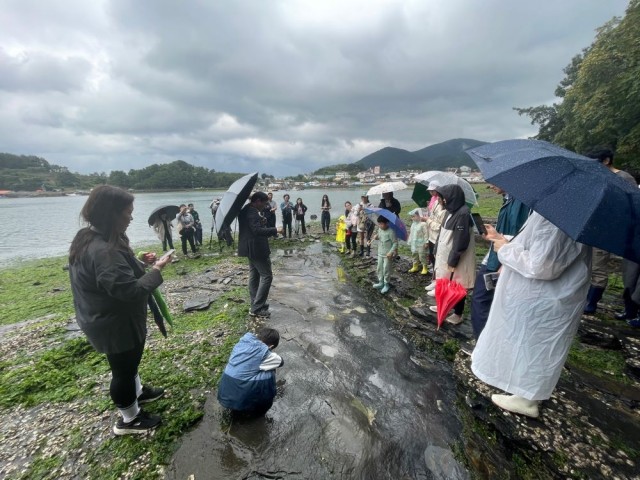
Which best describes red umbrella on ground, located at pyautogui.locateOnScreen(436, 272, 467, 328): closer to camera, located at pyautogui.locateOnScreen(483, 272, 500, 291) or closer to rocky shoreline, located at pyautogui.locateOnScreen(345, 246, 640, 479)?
rocky shoreline, located at pyautogui.locateOnScreen(345, 246, 640, 479)

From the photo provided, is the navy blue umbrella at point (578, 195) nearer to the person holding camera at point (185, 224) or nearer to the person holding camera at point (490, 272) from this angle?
the person holding camera at point (490, 272)

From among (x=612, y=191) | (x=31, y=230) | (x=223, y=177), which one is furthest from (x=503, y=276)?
(x=223, y=177)

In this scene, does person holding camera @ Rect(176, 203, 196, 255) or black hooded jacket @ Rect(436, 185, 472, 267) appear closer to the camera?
black hooded jacket @ Rect(436, 185, 472, 267)

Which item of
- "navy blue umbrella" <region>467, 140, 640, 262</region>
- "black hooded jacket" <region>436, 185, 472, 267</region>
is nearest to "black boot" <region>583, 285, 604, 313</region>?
"black hooded jacket" <region>436, 185, 472, 267</region>

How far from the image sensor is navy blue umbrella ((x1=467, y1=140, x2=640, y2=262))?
6.51ft

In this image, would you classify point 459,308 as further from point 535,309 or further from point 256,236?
point 256,236

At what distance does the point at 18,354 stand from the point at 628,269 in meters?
10.6

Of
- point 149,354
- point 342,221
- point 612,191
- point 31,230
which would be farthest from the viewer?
point 31,230

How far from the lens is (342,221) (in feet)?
40.6

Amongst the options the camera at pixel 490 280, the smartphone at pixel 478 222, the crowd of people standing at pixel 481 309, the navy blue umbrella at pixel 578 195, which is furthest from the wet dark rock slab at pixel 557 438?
the smartphone at pixel 478 222

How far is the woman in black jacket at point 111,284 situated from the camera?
2.43 metres

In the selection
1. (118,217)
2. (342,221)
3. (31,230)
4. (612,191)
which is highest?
(612,191)

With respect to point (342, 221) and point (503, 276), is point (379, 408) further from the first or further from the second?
point (342, 221)

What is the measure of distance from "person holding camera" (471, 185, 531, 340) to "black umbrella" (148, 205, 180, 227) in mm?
13276
